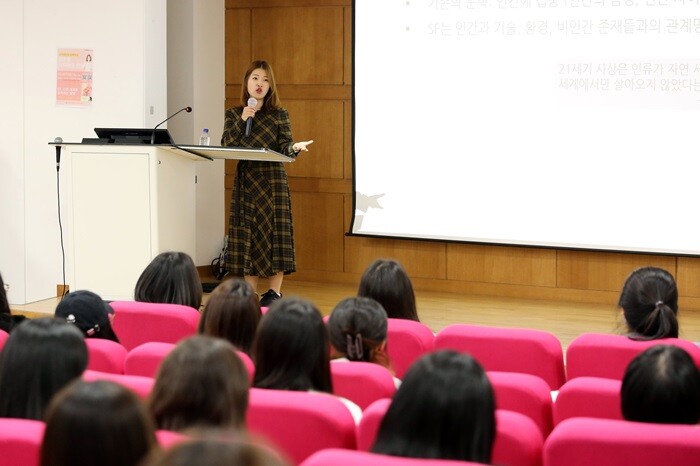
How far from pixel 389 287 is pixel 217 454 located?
95.1 inches

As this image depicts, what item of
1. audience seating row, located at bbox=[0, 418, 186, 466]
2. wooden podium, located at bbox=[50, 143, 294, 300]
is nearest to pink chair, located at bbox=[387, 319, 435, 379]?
audience seating row, located at bbox=[0, 418, 186, 466]

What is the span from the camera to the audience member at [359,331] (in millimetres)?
2736

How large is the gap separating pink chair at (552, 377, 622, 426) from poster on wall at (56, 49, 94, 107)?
4776 millimetres

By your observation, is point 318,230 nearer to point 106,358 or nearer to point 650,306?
point 650,306

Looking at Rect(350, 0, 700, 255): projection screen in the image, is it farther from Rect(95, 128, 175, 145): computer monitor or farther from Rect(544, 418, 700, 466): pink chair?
Rect(544, 418, 700, 466): pink chair

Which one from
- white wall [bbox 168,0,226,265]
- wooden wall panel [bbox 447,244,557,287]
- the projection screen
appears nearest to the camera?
the projection screen

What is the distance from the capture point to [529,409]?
8.03ft

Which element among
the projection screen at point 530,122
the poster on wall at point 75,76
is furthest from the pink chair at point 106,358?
the projection screen at point 530,122

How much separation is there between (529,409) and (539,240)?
434 centimetres

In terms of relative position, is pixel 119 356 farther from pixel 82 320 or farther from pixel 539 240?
pixel 539 240

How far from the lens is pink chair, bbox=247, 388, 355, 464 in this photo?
1948 mm

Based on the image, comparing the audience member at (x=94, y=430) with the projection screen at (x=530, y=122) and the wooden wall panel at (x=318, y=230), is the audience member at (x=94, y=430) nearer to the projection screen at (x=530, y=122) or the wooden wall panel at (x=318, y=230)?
the projection screen at (x=530, y=122)

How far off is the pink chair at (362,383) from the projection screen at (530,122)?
4.32 m

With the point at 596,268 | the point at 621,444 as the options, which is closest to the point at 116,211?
the point at 596,268
